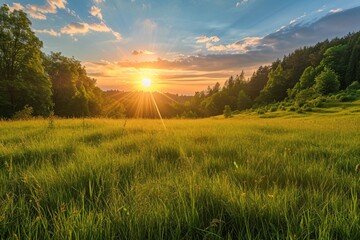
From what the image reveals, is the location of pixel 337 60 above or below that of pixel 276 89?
above

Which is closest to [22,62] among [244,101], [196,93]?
[244,101]

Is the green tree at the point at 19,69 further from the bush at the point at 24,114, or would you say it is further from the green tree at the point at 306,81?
the green tree at the point at 306,81

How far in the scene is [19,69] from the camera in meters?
31.9

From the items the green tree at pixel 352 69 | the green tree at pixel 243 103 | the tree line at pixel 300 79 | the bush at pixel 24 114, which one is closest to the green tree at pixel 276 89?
the tree line at pixel 300 79

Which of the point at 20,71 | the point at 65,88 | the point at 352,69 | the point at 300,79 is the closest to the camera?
the point at 20,71

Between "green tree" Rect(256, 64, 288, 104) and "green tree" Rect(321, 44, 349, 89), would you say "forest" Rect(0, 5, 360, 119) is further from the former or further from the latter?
"green tree" Rect(256, 64, 288, 104)

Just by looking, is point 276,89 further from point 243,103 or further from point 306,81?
point 306,81

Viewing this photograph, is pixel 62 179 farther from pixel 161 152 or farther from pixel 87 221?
pixel 161 152

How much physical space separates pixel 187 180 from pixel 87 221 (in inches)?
46.7

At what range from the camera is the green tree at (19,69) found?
2936 cm

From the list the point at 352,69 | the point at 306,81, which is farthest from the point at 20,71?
the point at 352,69

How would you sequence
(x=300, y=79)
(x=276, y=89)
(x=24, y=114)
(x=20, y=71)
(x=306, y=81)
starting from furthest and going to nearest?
(x=276, y=89) < (x=300, y=79) < (x=306, y=81) < (x=20, y=71) < (x=24, y=114)

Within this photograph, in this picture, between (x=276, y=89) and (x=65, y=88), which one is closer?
(x=65, y=88)

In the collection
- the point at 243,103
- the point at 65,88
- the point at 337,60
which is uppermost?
the point at 337,60
